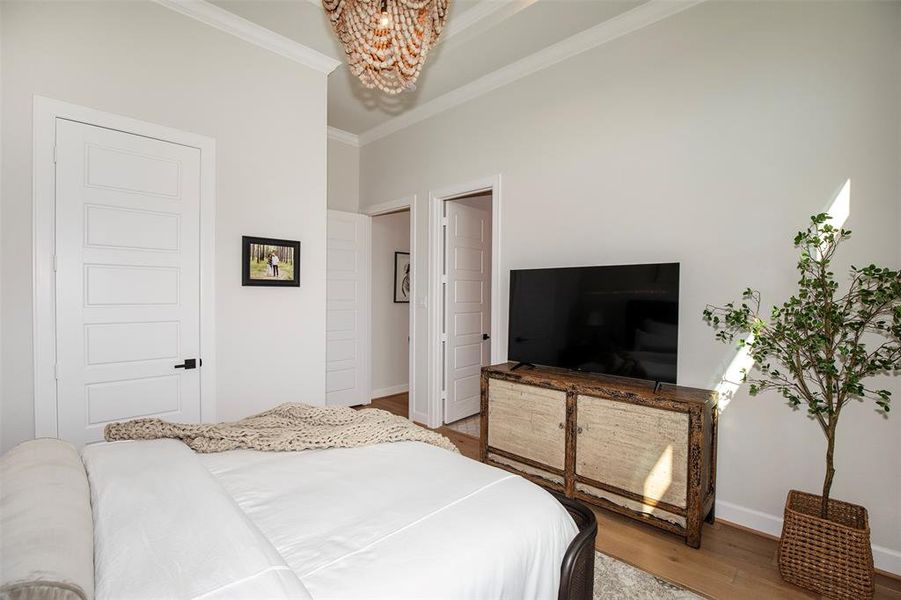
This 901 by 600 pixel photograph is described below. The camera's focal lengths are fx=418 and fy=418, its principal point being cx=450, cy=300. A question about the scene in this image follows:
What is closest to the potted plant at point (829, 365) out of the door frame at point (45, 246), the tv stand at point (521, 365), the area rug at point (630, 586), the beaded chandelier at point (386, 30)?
the area rug at point (630, 586)

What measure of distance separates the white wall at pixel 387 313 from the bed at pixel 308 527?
3.69m

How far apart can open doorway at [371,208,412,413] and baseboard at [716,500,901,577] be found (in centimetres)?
340

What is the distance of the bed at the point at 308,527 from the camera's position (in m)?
0.88

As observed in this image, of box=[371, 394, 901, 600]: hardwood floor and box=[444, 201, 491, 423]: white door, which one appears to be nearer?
box=[371, 394, 901, 600]: hardwood floor

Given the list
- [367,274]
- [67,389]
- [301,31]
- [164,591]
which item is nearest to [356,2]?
[301,31]

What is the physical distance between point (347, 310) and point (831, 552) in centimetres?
420

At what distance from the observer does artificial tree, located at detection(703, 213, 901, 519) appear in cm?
186

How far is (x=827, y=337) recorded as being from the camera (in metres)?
1.89

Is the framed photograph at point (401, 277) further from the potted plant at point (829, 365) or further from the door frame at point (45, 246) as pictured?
the potted plant at point (829, 365)

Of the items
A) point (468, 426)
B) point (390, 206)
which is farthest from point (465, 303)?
point (390, 206)

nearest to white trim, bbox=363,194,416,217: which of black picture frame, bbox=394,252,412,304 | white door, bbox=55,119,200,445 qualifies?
black picture frame, bbox=394,252,412,304

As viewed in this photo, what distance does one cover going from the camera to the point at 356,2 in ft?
5.59

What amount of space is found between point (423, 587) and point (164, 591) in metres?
0.52

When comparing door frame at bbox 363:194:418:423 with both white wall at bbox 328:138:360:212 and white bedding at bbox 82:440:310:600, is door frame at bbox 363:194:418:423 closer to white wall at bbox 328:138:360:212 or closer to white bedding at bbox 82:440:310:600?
white wall at bbox 328:138:360:212
